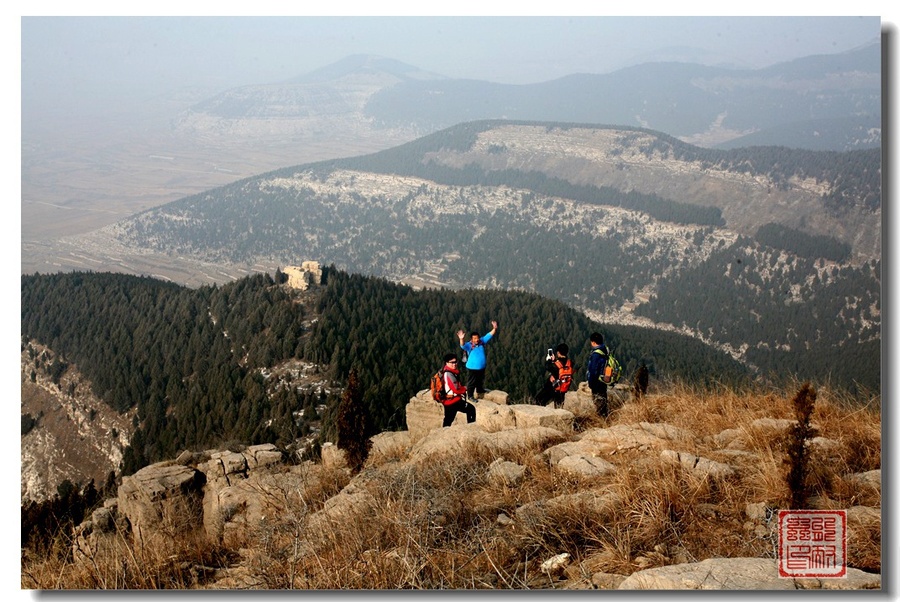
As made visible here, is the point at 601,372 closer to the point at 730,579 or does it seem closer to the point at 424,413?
the point at 424,413

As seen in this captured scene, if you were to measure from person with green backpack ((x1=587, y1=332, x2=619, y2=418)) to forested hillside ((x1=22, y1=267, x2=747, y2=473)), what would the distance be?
108 feet

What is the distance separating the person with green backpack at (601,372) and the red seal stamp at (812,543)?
636 centimetres

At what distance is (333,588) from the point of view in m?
7.25

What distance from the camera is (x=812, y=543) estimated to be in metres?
7.16

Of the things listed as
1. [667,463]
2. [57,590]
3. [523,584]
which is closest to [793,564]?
[667,463]

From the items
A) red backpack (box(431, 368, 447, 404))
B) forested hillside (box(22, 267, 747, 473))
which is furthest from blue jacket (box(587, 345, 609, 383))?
forested hillside (box(22, 267, 747, 473))

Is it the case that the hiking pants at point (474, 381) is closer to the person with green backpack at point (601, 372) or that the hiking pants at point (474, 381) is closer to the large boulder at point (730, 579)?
the person with green backpack at point (601, 372)

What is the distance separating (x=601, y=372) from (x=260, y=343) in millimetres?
57195

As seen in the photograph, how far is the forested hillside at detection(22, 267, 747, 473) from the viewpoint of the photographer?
5756cm

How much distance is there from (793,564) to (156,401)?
67.4 metres

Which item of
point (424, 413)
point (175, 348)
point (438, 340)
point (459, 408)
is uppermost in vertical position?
point (459, 408)

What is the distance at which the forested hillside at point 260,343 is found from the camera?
57.6m

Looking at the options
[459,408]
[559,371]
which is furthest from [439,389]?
[559,371]

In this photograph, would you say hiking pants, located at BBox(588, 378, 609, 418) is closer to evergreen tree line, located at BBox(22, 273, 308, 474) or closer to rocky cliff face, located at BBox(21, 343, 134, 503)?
evergreen tree line, located at BBox(22, 273, 308, 474)
